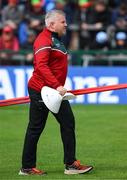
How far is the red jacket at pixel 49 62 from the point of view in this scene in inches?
387

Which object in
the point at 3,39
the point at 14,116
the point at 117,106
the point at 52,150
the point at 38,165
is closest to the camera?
the point at 38,165

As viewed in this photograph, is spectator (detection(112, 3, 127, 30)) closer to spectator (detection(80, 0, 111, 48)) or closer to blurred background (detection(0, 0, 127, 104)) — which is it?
blurred background (detection(0, 0, 127, 104))

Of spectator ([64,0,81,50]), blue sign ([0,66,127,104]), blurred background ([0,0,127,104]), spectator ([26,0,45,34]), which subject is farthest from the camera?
spectator ([64,0,81,50])

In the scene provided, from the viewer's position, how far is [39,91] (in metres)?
10.2

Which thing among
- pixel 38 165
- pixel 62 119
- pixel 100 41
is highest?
pixel 100 41

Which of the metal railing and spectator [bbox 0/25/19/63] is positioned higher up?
spectator [bbox 0/25/19/63]

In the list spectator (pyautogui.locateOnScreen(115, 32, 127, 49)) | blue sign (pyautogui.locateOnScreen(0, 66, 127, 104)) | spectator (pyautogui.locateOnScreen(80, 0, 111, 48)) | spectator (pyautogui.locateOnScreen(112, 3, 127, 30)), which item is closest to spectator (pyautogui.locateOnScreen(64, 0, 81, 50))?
spectator (pyautogui.locateOnScreen(80, 0, 111, 48))

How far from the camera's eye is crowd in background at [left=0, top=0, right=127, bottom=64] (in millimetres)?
21625

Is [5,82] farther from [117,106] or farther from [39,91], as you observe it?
[39,91]

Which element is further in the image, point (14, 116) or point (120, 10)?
point (120, 10)

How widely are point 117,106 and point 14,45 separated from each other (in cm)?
387

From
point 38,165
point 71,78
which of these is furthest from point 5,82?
point 38,165

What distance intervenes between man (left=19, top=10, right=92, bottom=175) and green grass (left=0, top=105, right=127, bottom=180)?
0.82 ft

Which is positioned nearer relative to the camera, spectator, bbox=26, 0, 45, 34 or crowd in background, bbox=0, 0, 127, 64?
crowd in background, bbox=0, 0, 127, 64
